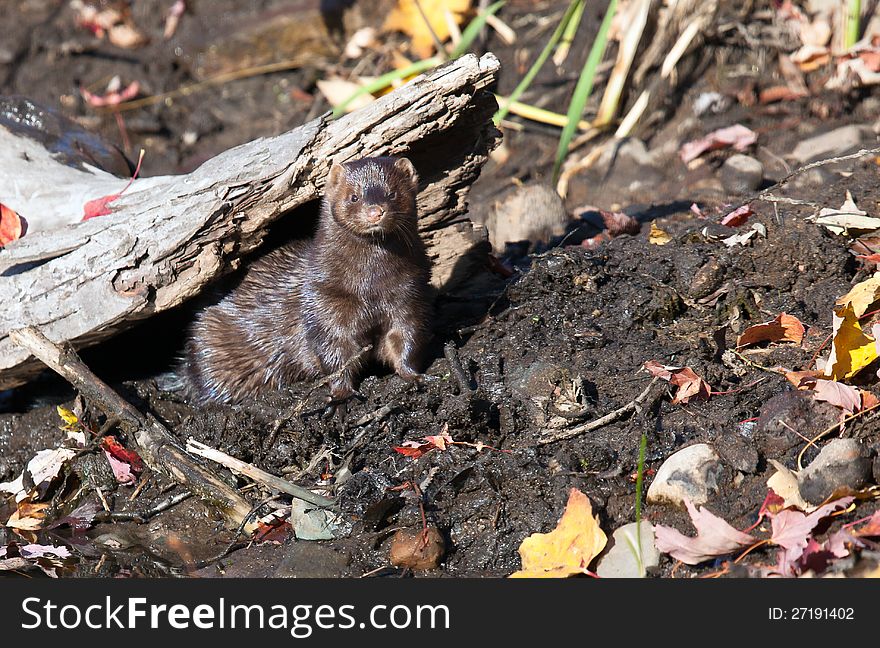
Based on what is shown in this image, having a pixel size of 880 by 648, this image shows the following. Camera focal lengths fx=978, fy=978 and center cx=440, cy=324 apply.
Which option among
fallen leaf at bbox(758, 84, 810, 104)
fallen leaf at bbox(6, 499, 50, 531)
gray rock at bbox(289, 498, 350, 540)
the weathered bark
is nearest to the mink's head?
the weathered bark

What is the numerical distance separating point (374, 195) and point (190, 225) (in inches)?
38.0

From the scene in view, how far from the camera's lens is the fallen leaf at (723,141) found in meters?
7.48

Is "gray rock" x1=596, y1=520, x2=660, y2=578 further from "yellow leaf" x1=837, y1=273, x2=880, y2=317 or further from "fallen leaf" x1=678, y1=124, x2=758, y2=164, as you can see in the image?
"fallen leaf" x1=678, y1=124, x2=758, y2=164

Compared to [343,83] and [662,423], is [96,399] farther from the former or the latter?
[343,83]

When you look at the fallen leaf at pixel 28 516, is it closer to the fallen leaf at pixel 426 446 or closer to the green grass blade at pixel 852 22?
the fallen leaf at pixel 426 446

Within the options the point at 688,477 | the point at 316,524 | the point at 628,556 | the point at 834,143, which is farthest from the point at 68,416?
the point at 834,143

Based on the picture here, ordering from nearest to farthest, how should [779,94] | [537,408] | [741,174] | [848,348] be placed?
[848,348]
[537,408]
[741,174]
[779,94]

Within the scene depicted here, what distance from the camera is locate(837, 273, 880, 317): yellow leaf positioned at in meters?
4.62

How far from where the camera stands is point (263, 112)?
9.65 m

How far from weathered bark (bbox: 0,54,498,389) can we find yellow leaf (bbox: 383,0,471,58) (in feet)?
13.8

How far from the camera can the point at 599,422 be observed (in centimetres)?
455

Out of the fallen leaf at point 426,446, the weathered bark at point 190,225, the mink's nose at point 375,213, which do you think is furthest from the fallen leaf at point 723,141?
the fallen leaf at point 426,446

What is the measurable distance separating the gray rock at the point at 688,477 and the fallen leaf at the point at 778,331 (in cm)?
86

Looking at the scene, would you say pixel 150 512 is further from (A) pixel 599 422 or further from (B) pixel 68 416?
(A) pixel 599 422
